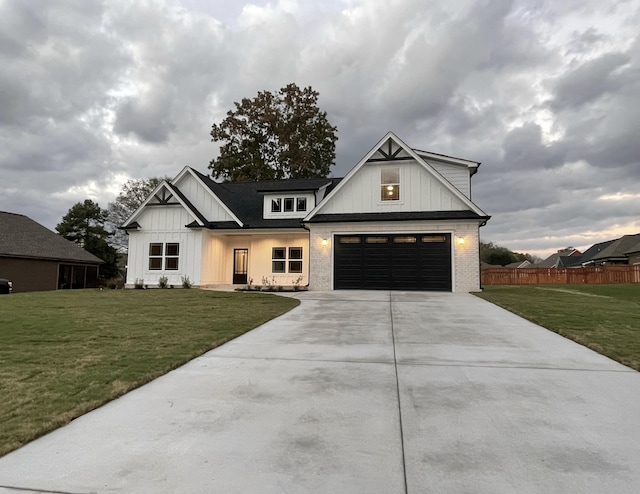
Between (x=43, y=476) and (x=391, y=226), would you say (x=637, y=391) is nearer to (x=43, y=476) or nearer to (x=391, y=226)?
(x=43, y=476)

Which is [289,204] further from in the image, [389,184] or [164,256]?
[164,256]

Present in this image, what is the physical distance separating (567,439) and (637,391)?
1.77 m

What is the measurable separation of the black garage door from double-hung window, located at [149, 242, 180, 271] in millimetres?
8374

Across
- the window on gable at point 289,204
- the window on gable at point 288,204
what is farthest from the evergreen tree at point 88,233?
the window on gable at point 288,204

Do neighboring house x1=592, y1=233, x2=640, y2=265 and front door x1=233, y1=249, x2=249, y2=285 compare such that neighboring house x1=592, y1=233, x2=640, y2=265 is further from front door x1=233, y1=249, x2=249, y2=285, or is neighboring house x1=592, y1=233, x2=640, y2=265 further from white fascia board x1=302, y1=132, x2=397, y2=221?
front door x1=233, y1=249, x2=249, y2=285

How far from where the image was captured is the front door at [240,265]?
20.2 metres

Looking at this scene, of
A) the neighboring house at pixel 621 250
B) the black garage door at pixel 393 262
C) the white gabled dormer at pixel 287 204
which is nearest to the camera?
the black garage door at pixel 393 262

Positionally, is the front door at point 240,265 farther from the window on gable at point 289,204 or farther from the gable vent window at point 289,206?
the window on gable at point 289,204

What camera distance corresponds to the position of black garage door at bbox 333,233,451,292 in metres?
15.4

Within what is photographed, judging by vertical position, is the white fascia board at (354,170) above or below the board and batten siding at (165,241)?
above

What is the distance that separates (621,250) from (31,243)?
172 ft

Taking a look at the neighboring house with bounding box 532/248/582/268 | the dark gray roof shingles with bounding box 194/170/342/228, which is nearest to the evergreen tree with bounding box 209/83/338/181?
the dark gray roof shingles with bounding box 194/170/342/228

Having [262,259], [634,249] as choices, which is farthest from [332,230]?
[634,249]

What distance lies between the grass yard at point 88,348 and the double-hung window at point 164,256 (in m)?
7.81
